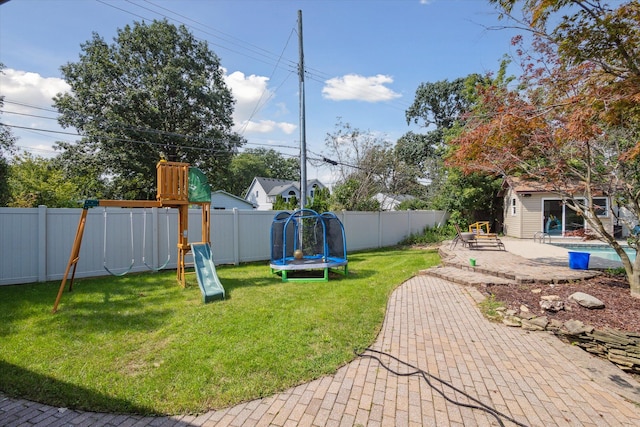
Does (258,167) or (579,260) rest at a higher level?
(258,167)

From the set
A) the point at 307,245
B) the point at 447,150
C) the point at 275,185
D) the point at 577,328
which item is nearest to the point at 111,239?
the point at 307,245

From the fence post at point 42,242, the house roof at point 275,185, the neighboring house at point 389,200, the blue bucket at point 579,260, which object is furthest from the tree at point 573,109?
the house roof at point 275,185

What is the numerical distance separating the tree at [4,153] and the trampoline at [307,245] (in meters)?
8.73

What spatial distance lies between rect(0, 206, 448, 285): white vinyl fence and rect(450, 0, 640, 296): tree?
6.80 m

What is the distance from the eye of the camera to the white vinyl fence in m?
6.70

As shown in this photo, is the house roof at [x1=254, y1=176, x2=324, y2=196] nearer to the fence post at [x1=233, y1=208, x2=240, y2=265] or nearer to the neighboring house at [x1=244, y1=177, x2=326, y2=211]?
the neighboring house at [x1=244, y1=177, x2=326, y2=211]

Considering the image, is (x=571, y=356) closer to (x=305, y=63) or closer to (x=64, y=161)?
(x=305, y=63)

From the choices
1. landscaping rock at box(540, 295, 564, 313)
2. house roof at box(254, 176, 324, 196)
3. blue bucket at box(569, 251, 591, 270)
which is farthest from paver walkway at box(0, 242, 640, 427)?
house roof at box(254, 176, 324, 196)

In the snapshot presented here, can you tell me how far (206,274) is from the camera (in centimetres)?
633

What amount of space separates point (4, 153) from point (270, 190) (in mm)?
26548

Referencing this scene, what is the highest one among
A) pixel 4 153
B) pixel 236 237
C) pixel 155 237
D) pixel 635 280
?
pixel 4 153

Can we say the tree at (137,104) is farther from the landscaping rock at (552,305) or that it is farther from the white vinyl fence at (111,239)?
the landscaping rock at (552,305)

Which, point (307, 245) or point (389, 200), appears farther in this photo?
point (389, 200)

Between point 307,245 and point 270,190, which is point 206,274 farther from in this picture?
point 270,190
